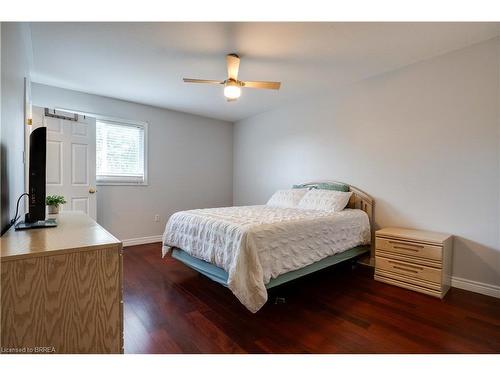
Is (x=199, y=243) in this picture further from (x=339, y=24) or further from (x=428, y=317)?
(x=339, y=24)

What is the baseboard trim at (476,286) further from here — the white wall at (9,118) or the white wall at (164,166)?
the white wall at (164,166)

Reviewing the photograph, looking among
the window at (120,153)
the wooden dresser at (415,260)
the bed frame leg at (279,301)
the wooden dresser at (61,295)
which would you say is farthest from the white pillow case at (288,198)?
the wooden dresser at (61,295)

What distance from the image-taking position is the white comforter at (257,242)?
184cm

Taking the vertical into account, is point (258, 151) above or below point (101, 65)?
below

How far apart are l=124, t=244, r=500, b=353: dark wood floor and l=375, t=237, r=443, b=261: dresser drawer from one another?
1.27ft

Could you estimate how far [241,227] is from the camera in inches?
77.8

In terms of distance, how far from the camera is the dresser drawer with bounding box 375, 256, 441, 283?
2291 mm

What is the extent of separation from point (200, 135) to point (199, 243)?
9.95ft

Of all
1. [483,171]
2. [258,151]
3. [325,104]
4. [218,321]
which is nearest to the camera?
[218,321]

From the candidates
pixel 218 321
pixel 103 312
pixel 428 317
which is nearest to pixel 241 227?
pixel 218 321

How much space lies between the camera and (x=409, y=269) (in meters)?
2.44

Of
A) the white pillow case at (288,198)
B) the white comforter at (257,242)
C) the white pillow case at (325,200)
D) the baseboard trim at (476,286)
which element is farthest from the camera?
the white pillow case at (288,198)

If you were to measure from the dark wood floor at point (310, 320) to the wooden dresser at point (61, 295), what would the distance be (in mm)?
575

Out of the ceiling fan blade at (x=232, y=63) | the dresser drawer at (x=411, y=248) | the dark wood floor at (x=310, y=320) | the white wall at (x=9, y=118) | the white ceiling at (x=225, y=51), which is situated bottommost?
the dark wood floor at (x=310, y=320)
